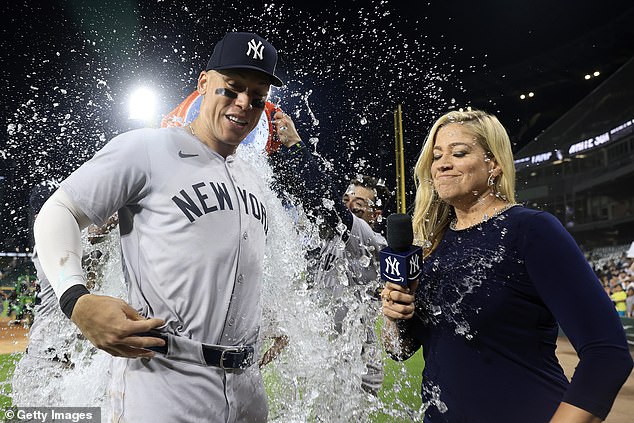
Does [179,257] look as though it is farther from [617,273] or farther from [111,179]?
[617,273]

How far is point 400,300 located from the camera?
1.81 meters

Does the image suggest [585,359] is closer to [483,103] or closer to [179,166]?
[179,166]

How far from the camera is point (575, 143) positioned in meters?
27.2

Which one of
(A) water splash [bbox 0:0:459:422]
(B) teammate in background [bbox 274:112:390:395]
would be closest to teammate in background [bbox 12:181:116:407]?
(B) teammate in background [bbox 274:112:390:395]

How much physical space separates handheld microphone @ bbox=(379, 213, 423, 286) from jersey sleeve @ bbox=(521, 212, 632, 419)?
A: 39 centimetres

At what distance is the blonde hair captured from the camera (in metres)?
2.01

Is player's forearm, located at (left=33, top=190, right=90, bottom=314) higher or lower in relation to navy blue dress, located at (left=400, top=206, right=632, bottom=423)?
higher

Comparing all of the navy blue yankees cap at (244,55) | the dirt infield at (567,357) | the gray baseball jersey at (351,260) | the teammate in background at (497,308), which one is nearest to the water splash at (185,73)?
the dirt infield at (567,357)

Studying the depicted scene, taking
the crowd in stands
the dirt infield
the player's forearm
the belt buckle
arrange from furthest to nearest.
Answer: the crowd in stands
the dirt infield
the belt buckle
the player's forearm

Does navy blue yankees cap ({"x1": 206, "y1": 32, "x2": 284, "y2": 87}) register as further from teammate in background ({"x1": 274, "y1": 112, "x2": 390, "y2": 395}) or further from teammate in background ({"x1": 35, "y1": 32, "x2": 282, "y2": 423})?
teammate in background ({"x1": 274, "y1": 112, "x2": 390, "y2": 395})

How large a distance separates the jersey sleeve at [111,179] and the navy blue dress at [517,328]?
126 centimetres

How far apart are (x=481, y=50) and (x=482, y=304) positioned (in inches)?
950

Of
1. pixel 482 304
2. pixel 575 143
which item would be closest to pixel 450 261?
pixel 482 304

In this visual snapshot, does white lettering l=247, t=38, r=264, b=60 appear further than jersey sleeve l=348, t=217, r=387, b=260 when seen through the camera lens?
No
